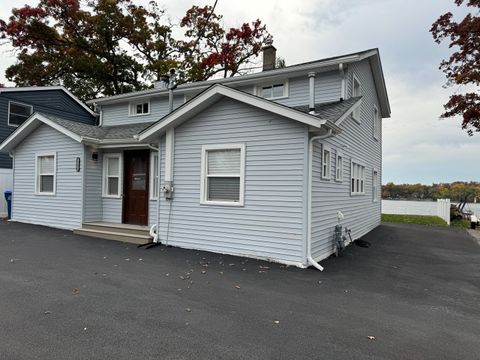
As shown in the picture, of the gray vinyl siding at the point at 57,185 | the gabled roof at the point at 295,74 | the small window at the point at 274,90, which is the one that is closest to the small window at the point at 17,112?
the gray vinyl siding at the point at 57,185

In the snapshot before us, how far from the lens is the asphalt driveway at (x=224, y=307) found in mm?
3143

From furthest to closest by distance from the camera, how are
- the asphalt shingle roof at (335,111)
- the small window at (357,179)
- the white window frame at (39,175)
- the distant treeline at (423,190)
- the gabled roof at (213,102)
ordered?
1. the distant treeline at (423,190)
2. the white window frame at (39,175)
3. the small window at (357,179)
4. the asphalt shingle roof at (335,111)
5. the gabled roof at (213,102)

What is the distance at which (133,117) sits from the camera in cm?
1291

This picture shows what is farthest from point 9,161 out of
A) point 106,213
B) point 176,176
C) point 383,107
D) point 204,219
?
point 383,107

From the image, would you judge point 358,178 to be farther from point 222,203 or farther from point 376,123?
point 222,203

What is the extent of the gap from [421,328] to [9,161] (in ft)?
53.5

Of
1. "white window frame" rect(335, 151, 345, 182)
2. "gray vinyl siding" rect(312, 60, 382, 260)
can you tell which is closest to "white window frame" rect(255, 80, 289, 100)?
"gray vinyl siding" rect(312, 60, 382, 260)

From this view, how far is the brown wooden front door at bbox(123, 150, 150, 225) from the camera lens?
955 centimetres

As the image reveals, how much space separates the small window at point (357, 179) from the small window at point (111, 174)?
7.63 metres

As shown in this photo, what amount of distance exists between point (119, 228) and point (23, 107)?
10406 millimetres

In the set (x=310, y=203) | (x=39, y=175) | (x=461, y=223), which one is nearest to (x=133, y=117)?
(x=39, y=175)

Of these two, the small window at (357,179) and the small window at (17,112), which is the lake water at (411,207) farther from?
the small window at (17,112)

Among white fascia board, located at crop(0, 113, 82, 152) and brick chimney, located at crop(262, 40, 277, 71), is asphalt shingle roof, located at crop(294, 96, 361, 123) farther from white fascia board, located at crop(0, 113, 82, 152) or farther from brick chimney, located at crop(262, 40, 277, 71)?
white fascia board, located at crop(0, 113, 82, 152)

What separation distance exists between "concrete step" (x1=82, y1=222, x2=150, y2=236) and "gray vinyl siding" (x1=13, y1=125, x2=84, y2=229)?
596 millimetres
